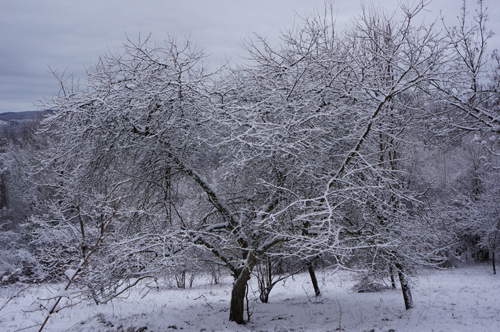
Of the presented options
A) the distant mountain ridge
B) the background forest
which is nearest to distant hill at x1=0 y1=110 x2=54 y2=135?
the distant mountain ridge

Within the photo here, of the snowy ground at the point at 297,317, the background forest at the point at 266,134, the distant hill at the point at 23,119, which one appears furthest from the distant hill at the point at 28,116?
the snowy ground at the point at 297,317

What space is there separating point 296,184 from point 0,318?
27.5 ft

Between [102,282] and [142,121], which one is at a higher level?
[142,121]

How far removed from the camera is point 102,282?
4.98 meters

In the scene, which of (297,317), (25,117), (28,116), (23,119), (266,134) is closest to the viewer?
(266,134)

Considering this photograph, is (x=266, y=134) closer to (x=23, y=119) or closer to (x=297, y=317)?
(x=297, y=317)

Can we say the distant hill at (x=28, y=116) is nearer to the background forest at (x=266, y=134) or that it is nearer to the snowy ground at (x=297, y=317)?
the background forest at (x=266, y=134)

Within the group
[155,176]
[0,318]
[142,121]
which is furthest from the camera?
[0,318]

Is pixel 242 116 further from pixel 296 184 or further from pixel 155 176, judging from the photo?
pixel 155 176

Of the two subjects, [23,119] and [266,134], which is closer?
[266,134]

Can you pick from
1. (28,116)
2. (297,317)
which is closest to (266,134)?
(297,317)

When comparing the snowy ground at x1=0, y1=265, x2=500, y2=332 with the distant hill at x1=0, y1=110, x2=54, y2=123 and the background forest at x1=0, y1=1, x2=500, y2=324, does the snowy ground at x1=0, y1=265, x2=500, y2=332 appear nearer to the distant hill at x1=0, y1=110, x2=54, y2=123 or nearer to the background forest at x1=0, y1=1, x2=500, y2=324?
the background forest at x1=0, y1=1, x2=500, y2=324

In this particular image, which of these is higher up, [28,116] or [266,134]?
[28,116]

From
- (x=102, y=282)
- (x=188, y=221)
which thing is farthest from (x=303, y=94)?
(x=102, y=282)
